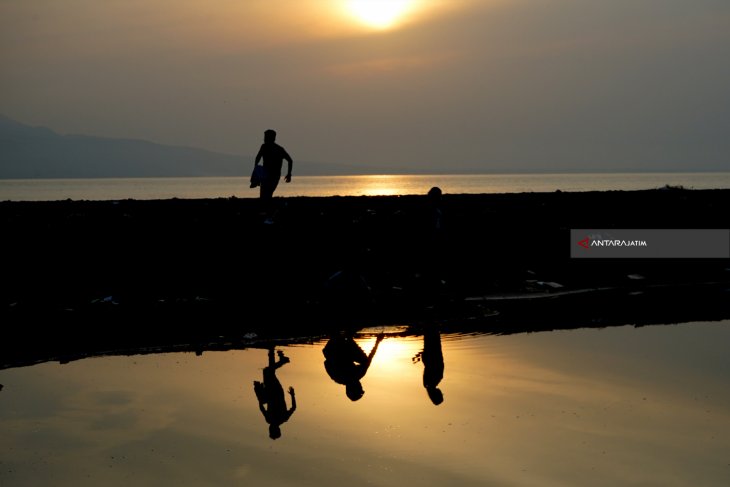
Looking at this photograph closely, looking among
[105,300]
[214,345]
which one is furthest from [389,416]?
[105,300]

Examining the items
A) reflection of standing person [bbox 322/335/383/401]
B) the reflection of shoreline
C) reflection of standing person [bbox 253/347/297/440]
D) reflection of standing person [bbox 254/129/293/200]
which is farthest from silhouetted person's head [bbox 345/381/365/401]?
reflection of standing person [bbox 254/129/293/200]

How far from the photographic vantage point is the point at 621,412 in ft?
33.3

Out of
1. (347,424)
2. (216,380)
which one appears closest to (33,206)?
(216,380)

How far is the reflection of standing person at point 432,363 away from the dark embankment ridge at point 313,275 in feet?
2.60

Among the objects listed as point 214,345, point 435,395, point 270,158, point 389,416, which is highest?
point 270,158

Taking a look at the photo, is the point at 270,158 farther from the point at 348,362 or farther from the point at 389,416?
the point at 389,416

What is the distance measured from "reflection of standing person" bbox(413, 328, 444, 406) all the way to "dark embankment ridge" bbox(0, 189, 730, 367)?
79cm

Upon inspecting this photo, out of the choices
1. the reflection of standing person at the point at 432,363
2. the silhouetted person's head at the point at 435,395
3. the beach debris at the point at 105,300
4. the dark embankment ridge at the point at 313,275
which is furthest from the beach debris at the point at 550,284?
the silhouetted person's head at the point at 435,395

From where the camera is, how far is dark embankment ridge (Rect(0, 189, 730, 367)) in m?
16.3

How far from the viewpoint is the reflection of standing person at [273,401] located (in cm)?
1006

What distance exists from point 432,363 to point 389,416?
2753 mm

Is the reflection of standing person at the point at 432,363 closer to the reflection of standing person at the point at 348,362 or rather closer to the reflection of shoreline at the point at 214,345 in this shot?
the reflection of shoreline at the point at 214,345

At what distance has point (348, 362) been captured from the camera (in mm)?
13180

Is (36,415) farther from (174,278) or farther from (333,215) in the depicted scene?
(333,215)
